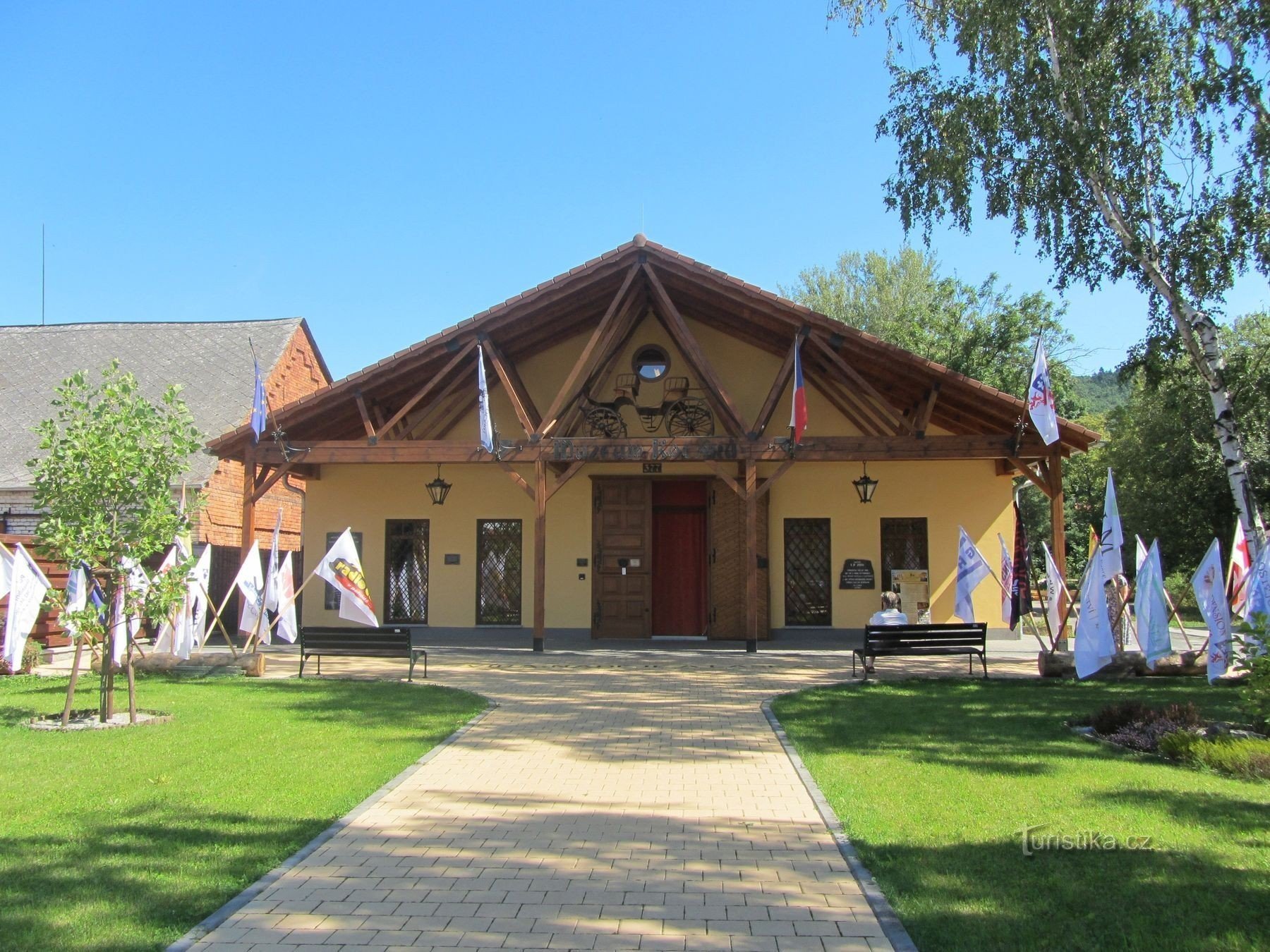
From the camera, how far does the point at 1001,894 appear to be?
4523mm

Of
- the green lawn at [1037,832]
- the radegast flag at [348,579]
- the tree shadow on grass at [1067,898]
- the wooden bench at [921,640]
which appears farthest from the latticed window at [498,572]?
the tree shadow on grass at [1067,898]

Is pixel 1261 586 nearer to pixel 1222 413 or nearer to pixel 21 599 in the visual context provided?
pixel 1222 413

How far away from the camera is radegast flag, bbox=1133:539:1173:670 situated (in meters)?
9.43

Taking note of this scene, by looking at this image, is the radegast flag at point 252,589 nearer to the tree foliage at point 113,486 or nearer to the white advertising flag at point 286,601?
the white advertising flag at point 286,601

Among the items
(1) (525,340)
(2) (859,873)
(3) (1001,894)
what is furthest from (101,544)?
(1) (525,340)

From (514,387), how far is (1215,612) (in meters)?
11.3

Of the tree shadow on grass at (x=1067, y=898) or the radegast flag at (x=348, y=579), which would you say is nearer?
the tree shadow on grass at (x=1067, y=898)

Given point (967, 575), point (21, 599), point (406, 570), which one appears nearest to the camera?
point (21, 599)

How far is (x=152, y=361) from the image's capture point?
26.9m

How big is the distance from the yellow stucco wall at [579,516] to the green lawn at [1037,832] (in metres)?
7.89

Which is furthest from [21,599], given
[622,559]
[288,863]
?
[622,559]

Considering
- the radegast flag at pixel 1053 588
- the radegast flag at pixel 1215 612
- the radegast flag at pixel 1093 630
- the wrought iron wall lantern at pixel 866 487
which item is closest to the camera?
the radegast flag at pixel 1215 612

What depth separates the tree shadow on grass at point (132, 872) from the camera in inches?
159

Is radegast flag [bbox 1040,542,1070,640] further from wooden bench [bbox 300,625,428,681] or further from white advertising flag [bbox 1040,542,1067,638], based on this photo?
wooden bench [bbox 300,625,428,681]
